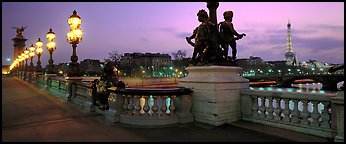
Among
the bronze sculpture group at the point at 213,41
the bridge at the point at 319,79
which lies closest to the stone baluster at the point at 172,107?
the bronze sculpture group at the point at 213,41

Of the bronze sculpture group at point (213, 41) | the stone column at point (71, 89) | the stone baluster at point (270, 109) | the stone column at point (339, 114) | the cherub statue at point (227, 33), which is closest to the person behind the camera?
the stone column at point (339, 114)

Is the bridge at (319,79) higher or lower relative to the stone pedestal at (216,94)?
lower

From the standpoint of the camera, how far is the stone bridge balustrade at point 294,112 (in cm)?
563

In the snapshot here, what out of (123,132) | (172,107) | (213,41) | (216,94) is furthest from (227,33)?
(123,132)

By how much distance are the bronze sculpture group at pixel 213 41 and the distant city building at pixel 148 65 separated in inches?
3994

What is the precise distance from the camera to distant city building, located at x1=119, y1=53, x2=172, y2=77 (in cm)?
11516

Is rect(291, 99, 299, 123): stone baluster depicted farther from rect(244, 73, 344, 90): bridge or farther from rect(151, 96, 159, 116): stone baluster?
rect(244, 73, 344, 90): bridge

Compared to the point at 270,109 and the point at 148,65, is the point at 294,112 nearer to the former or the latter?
the point at 270,109

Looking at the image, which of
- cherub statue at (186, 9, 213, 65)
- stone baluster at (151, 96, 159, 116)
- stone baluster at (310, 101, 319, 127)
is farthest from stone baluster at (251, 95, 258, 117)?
stone baluster at (151, 96, 159, 116)

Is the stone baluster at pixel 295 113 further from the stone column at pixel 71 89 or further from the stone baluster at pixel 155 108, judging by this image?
the stone column at pixel 71 89

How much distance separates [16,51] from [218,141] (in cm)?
9589

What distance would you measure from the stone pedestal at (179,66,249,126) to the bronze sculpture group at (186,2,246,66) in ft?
1.05

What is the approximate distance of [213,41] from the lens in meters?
7.78

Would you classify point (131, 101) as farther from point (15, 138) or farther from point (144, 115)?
point (15, 138)
